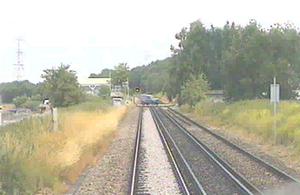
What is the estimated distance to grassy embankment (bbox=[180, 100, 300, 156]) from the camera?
886 inches

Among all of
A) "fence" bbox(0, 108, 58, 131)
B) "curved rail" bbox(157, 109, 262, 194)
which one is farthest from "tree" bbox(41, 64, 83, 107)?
"curved rail" bbox(157, 109, 262, 194)

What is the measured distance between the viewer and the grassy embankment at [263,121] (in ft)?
73.8

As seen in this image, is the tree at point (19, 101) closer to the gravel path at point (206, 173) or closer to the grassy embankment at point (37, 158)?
the gravel path at point (206, 173)

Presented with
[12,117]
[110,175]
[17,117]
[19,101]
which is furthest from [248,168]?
[19,101]

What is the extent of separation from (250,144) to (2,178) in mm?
15937

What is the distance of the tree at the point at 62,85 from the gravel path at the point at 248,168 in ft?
88.5

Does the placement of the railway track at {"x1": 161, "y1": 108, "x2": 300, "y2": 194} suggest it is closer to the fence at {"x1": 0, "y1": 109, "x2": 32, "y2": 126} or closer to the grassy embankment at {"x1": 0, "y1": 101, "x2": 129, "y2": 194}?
the grassy embankment at {"x1": 0, "y1": 101, "x2": 129, "y2": 194}

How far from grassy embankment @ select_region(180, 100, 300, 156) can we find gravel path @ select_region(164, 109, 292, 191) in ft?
7.57

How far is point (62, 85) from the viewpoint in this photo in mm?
48906

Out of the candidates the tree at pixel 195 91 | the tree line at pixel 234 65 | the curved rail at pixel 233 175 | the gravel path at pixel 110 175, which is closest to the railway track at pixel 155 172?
the gravel path at pixel 110 175

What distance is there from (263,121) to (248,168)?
11.4 m

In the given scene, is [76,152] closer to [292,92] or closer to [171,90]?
[292,92]

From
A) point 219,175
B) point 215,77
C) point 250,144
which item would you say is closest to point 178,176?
point 219,175

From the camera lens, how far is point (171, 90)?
81.2 meters
